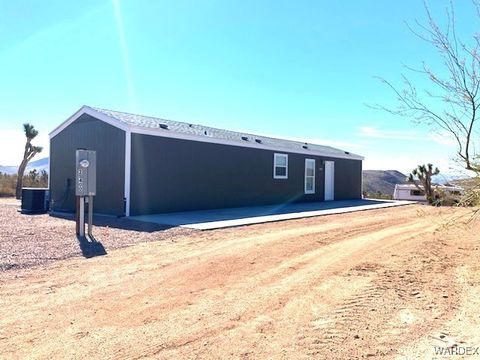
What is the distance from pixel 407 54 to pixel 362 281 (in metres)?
2.89

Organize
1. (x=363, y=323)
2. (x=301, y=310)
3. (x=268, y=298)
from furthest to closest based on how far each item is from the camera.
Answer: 1. (x=268, y=298)
2. (x=301, y=310)
3. (x=363, y=323)

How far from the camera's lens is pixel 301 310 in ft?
12.3

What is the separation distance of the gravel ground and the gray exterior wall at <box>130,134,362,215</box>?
164 centimetres

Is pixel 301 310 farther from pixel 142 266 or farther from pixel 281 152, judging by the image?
pixel 281 152

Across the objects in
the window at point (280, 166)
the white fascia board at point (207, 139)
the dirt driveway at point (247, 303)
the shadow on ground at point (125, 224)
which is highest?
the white fascia board at point (207, 139)

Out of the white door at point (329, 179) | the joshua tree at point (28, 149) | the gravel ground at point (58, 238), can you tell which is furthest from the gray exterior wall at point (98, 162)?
the white door at point (329, 179)

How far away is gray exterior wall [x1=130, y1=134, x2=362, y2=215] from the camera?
38.1ft

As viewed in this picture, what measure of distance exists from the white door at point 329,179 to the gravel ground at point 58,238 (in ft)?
38.8

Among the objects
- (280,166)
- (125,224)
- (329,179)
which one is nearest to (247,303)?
(125,224)

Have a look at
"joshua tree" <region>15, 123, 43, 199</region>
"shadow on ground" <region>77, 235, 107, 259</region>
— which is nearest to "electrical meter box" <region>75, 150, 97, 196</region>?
"shadow on ground" <region>77, 235, 107, 259</region>

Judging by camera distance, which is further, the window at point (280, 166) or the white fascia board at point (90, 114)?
the window at point (280, 166)

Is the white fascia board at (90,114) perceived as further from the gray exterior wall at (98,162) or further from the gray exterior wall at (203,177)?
the gray exterior wall at (203,177)

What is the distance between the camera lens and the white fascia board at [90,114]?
11.5 m

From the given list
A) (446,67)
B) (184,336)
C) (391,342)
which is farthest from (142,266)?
(446,67)
